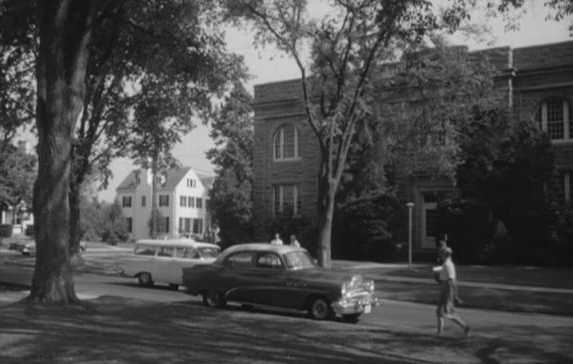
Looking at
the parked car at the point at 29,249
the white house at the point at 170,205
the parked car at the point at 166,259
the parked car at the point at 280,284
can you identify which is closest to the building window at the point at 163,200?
the white house at the point at 170,205

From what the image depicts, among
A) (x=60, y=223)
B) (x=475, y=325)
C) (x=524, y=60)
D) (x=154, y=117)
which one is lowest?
(x=475, y=325)

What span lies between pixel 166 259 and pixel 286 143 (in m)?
20.6

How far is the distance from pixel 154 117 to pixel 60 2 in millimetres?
13962

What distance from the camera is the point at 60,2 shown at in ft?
45.2

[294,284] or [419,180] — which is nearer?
[294,284]

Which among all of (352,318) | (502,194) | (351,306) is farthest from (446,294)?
(502,194)

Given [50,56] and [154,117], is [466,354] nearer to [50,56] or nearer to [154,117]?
[50,56]

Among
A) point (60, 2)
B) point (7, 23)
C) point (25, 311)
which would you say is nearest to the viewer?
point (25, 311)

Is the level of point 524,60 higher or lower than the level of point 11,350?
higher

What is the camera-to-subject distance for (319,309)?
14.4m

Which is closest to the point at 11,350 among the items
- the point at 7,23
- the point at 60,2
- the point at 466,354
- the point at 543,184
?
the point at 466,354

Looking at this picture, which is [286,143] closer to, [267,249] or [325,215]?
[325,215]

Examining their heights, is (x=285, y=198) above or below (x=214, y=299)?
above

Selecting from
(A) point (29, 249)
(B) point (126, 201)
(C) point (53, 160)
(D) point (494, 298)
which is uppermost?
(B) point (126, 201)
